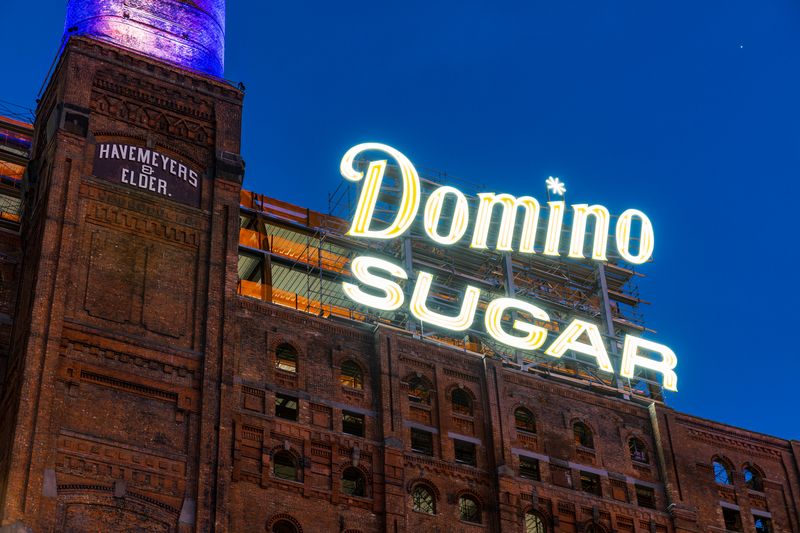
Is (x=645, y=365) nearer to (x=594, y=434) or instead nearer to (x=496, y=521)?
(x=594, y=434)

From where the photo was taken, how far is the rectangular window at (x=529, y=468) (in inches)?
2852

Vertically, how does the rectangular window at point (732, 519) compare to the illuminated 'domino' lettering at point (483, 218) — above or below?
below

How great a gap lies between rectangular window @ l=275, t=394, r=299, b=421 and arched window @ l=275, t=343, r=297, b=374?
5.88ft

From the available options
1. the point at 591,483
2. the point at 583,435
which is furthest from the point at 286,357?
the point at 591,483

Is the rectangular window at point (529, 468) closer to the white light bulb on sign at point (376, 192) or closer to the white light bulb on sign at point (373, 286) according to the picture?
the white light bulb on sign at point (373, 286)

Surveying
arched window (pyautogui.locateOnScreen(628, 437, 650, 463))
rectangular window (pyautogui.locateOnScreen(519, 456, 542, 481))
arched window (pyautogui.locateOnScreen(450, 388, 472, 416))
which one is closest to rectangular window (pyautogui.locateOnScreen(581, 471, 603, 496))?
rectangular window (pyautogui.locateOnScreen(519, 456, 542, 481))

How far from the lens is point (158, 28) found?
7562 cm

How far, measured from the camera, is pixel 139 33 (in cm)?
7488

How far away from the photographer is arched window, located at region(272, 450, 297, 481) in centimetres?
6581

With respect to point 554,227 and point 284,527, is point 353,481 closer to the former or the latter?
point 284,527

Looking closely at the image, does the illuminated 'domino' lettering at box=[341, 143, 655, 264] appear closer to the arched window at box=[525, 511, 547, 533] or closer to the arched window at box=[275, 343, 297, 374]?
the arched window at box=[275, 343, 297, 374]

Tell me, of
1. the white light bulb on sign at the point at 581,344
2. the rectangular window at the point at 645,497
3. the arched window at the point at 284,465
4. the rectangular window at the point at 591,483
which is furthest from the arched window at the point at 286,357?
the rectangular window at the point at 645,497

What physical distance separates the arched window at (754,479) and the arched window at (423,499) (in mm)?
19841

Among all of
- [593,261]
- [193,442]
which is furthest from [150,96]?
[593,261]
